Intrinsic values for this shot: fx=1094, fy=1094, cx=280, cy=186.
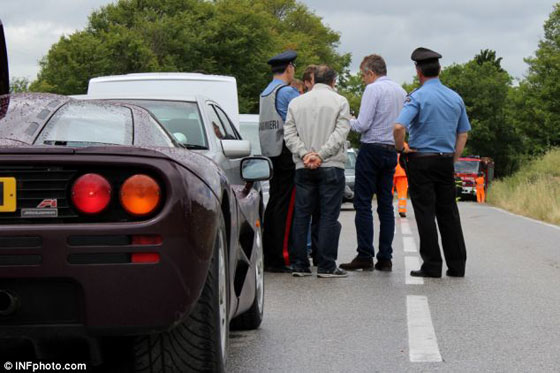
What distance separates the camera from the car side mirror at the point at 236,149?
7375mm

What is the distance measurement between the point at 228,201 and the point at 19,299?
52.6 inches

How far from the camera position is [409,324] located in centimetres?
682

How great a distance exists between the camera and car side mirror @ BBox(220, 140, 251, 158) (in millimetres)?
7375

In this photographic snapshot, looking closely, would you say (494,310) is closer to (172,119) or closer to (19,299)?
(172,119)

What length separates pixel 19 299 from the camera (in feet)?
12.4

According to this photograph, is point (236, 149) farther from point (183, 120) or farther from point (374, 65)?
point (374, 65)

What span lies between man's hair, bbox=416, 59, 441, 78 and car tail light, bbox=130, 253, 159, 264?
6.35 m

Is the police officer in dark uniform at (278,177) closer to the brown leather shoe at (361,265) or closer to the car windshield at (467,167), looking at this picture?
the brown leather shoe at (361,265)

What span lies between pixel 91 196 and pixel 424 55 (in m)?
6.33

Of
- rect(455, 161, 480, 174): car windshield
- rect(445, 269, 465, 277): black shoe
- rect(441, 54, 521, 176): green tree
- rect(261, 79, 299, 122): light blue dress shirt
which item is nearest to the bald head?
rect(261, 79, 299, 122): light blue dress shirt

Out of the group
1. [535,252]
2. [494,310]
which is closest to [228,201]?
[494,310]

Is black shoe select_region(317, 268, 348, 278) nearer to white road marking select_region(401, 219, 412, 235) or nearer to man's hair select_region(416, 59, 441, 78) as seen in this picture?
man's hair select_region(416, 59, 441, 78)

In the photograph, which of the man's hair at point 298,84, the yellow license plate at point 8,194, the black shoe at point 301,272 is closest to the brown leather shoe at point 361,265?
the black shoe at point 301,272

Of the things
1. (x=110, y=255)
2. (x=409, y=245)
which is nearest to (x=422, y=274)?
(x=409, y=245)
